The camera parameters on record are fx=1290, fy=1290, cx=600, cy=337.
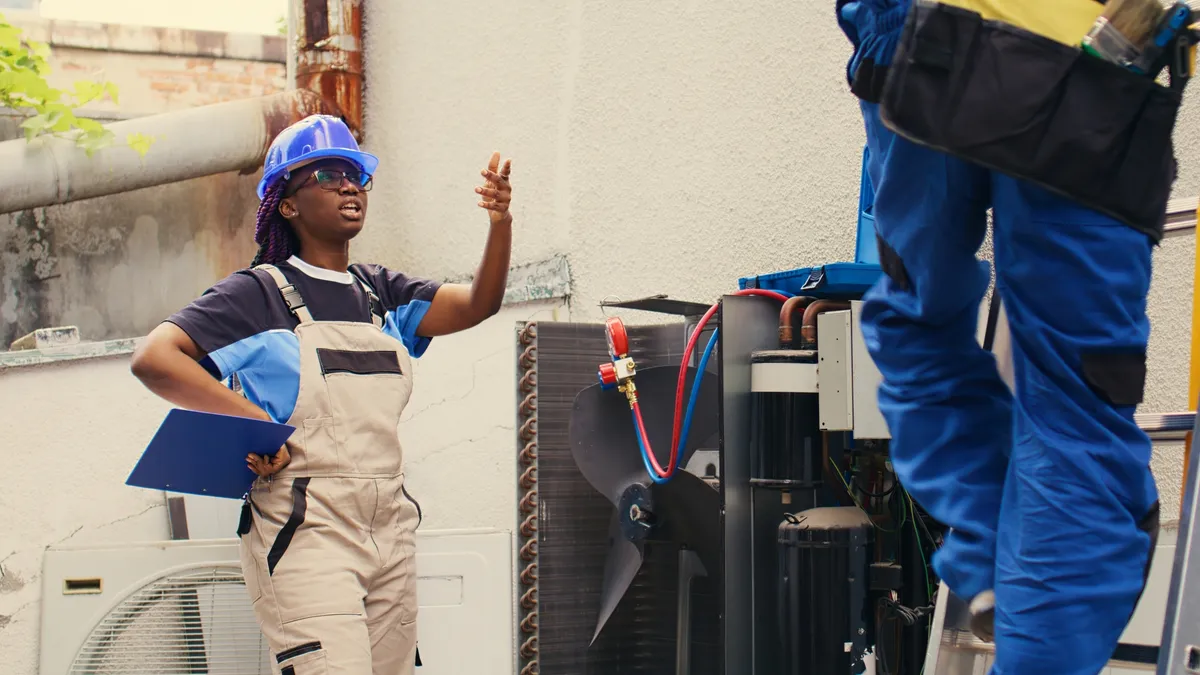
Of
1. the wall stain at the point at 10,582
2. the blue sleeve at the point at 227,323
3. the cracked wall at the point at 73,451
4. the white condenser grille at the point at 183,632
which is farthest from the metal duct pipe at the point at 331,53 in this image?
the blue sleeve at the point at 227,323

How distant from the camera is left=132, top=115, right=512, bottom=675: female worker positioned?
2.93m

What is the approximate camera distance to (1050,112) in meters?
1.60

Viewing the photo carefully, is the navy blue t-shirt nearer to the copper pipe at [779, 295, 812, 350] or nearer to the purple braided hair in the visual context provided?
the purple braided hair

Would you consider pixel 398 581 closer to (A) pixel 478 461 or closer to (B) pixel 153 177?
(A) pixel 478 461

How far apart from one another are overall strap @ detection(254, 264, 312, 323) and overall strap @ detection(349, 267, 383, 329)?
0.22m

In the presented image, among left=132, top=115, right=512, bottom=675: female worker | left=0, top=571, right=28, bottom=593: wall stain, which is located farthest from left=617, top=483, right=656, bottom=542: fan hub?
left=0, top=571, right=28, bottom=593: wall stain

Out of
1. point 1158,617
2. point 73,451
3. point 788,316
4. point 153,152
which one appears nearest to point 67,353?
point 73,451

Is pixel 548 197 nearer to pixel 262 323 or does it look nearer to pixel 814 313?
pixel 262 323

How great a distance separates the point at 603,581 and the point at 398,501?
806 millimetres

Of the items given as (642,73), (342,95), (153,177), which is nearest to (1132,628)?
(642,73)

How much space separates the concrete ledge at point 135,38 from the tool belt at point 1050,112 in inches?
291

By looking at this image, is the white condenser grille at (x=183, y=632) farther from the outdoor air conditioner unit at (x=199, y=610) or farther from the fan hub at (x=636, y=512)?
the fan hub at (x=636, y=512)

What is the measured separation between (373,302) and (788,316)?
44.2 inches

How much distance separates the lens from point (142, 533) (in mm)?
5164
